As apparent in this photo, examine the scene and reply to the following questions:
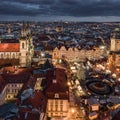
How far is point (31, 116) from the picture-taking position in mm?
30141

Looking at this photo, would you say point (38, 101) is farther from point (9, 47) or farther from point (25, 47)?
point (9, 47)

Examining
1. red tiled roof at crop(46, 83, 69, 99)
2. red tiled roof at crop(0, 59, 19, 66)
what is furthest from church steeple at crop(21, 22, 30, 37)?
red tiled roof at crop(46, 83, 69, 99)

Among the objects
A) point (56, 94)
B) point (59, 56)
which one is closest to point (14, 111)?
point (56, 94)

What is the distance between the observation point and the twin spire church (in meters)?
65.8

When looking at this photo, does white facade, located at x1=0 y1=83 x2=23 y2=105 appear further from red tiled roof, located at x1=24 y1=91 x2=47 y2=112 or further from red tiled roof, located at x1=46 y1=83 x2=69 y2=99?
red tiled roof, located at x1=24 y1=91 x2=47 y2=112

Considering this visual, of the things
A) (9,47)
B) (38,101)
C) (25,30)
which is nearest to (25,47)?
(25,30)

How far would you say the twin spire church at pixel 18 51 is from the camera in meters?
65.8

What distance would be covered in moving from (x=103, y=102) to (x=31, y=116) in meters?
16.0

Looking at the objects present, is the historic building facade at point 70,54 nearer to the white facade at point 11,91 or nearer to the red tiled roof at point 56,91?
the white facade at point 11,91

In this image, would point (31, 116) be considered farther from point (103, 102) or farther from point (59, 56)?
point (59, 56)

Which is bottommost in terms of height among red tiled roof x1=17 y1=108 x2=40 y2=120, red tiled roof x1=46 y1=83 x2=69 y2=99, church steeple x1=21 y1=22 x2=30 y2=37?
red tiled roof x1=46 y1=83 x2=69 y2=99

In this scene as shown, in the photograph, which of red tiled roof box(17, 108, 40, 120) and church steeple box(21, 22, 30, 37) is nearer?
red tiled roof box(17, 108, 40, 120)

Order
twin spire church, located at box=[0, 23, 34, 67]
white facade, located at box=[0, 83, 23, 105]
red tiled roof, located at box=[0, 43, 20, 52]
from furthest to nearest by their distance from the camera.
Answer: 1. red tiled roof, located at box=[0, 43, 20, 52]
2. twin spire church, located at box=[0, 23, 34, 67]
3. white facade, located at box=[0, 83, 23, 105]

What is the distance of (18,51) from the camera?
221 feet
